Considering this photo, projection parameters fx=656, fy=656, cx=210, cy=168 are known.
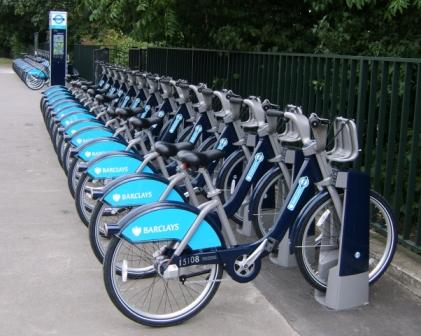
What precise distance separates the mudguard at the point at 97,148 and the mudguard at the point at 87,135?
0.42m

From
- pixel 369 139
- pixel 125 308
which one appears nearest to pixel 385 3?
pixel 369 139

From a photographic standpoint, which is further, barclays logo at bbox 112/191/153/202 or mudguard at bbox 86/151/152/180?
mudguard at bbox 86/151/152/180

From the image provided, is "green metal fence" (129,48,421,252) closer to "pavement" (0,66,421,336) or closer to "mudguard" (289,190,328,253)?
"pavement" (0,66,421,336)

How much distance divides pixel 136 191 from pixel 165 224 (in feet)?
2.10

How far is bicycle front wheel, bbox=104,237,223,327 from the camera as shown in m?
3.58

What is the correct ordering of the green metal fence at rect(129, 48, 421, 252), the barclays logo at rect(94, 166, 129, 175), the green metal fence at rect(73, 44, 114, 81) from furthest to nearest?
the green metal fence at rect(73, 44, 114, 81) < the barclays logo at rect(94, 166, 129, 175) < the green metal fence at rect(129, 48, 421, 252)

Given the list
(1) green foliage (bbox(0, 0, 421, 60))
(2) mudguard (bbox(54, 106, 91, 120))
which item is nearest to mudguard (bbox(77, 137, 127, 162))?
(2) mudguard (bbox(54, 106, 91, 120))

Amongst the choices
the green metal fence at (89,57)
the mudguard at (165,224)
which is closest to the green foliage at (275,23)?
the mudguard at (165,224)

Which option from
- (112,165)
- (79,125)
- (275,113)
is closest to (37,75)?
(79,125)

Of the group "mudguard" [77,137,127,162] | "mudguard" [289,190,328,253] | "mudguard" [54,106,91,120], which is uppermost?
"mudguard" [54,106,91,120]

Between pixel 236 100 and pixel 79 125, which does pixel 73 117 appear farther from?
pixel 236 100

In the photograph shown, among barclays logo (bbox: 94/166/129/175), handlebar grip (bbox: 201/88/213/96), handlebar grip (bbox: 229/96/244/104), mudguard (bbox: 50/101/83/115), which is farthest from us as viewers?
mudguard (bbox: 50/101/83/115)

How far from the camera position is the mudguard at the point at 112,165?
4832 mm

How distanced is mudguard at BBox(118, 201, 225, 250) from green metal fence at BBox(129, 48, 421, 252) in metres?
1.68
